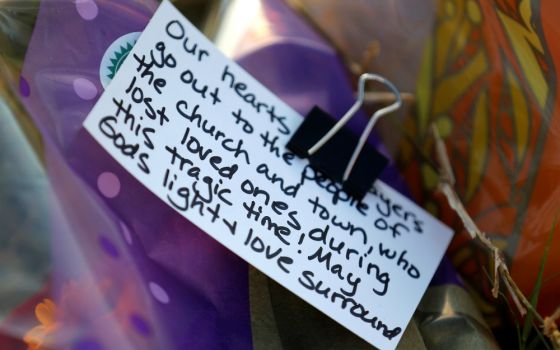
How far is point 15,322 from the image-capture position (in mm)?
375

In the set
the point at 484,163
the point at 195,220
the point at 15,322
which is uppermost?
the point at 484,163

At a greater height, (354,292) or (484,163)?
(484,163)

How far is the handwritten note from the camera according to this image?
0.38 m

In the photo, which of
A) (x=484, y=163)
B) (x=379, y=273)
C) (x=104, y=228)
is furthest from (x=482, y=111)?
(x=104, y=228)

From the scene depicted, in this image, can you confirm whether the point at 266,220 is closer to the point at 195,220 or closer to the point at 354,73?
the point at 195,220

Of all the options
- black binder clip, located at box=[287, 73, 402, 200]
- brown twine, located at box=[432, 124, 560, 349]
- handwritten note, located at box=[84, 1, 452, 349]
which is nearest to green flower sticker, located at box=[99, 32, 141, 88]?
handwritten note, located at box=[84, 1, 452, 349]

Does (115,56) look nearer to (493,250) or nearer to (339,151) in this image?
(339,151)

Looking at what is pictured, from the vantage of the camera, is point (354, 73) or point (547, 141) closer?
point (547, 141)

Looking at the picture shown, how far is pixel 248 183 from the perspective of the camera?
397mm

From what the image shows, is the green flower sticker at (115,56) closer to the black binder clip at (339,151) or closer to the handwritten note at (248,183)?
the handwritten note at (248,183)

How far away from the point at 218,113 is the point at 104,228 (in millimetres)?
100

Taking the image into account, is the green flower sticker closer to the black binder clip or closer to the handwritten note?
the handwritten note

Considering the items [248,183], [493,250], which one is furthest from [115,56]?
[493,250]

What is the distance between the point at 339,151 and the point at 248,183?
78 mm
